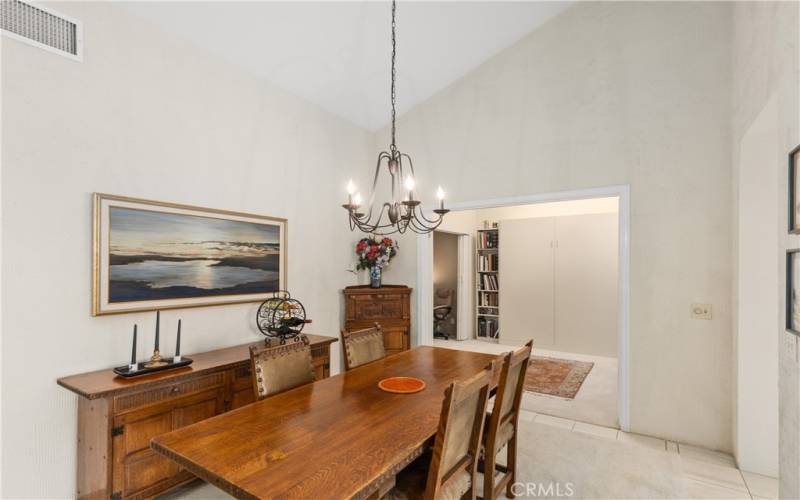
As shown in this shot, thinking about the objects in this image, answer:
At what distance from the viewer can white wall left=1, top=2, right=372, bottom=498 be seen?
2.16 m

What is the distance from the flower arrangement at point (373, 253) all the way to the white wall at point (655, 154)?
141cm

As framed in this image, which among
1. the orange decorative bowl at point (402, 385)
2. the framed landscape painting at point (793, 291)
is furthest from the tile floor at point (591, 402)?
the framed landscape painting at point (793, 291)

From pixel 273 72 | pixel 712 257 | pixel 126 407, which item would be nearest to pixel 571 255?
pixel 712 257

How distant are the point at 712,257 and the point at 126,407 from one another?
4051 millimetres

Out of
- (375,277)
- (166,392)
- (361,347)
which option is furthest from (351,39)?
(166,392)

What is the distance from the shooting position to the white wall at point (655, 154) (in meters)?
3.10

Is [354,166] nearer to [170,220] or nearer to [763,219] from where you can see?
[170,220]

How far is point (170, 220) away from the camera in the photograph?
2834 millimetres

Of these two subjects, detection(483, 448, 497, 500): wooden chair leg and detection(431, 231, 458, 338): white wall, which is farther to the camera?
detection(431, 231, 458, 338): white wall

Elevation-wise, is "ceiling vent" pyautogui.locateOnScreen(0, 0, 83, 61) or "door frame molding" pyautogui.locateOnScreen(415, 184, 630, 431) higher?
"ceiling vent" pyautogui.locateOnScreen(0, 0, 83, 61)

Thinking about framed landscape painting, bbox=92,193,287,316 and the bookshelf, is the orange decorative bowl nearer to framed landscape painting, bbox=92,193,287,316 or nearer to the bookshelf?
framed landscape painting, bbox=92,193,287,316

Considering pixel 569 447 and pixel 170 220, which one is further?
pixel 569 447

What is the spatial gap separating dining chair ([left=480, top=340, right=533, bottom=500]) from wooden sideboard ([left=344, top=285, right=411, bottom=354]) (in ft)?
6.36

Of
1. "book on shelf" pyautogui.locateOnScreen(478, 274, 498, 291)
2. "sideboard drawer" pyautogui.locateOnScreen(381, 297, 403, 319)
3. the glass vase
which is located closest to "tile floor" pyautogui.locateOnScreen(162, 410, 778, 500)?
"sideboard drawer" pyautogui.locateOnScreen(381, 297, 403, 319)
